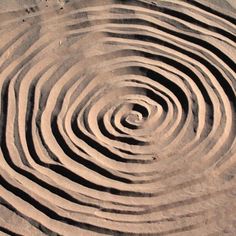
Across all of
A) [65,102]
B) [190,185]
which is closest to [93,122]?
[65,102]

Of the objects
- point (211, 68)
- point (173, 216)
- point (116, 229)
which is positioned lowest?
point (116, 229)

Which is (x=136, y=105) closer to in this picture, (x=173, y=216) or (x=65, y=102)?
(x=65, y=102)

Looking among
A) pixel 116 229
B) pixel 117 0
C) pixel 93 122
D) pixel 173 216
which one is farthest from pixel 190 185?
pixel 117 0

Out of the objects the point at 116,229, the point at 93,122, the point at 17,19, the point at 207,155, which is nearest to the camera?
the point at 116,229

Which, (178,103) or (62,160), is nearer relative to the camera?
(62,160)

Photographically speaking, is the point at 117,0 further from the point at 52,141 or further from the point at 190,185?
the point at 190,185

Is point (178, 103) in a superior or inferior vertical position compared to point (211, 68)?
inferior

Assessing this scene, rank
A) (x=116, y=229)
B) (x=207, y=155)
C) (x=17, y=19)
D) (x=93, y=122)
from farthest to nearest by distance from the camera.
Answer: (x=17, y=19), (x=93, y=122), (x=207, y=155), (x=116, y=229)
